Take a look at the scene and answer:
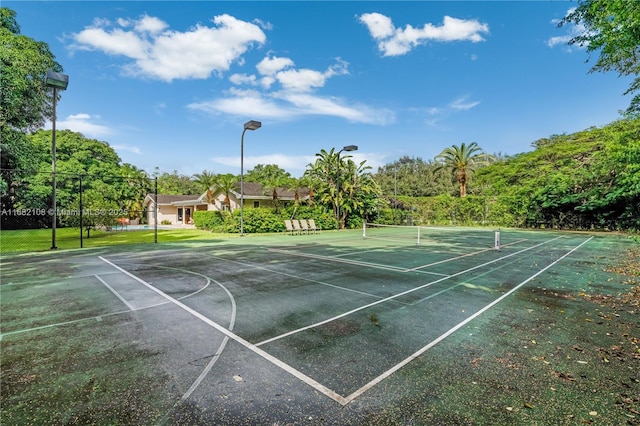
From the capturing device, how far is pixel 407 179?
55.2m

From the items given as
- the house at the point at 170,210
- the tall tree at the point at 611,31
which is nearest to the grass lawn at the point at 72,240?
the house at the point at 170,210

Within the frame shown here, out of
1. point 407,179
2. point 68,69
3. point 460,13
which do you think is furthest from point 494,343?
point 407,179

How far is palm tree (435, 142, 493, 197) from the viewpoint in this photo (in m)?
34.6

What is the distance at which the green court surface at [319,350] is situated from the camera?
2412 millimetres

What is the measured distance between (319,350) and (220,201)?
92.5 feet

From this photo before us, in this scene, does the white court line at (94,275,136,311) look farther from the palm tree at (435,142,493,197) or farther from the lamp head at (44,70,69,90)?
the palm tree at (435,142,493,197)

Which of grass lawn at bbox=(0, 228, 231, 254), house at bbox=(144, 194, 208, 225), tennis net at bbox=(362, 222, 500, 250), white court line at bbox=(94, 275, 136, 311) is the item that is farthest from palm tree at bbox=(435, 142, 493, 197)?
white court line at bbox=(94, 275, 136, 311)

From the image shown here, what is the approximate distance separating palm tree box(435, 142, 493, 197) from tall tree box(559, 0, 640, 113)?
952 inches

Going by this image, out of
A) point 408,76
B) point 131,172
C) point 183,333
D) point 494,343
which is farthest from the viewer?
point 131,172

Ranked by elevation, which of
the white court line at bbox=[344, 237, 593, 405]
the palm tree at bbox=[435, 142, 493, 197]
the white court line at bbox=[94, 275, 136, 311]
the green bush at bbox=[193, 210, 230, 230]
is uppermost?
the palm tree at bbox=[435, 142, 493, 197]

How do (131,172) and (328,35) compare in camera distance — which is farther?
(131,172)

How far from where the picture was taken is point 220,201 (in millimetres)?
29781

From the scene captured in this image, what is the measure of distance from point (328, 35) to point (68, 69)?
49.9 ft

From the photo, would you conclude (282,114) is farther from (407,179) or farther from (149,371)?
(407,179)
